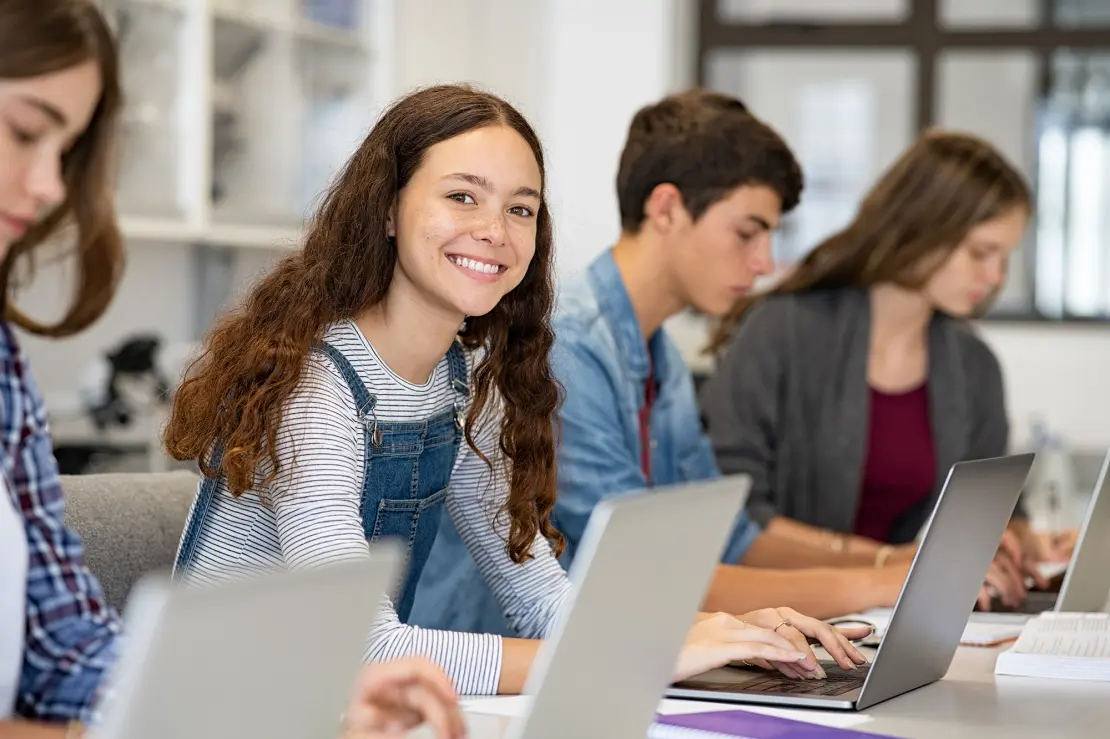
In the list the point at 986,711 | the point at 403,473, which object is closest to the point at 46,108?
the point at 403,473

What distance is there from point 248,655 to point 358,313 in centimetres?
88

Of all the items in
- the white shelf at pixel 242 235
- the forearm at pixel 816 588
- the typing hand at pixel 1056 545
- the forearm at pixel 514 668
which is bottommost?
the typing hand at pixel 1056 545

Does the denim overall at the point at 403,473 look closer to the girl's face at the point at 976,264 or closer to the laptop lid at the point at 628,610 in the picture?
the laptop lid at the point at 628,610

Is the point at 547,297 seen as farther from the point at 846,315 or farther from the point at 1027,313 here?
the point at 1027,313

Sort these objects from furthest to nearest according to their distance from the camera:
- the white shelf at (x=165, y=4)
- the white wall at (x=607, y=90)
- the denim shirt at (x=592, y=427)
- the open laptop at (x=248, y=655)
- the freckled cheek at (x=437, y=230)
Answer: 1. the white wall at (x=607, y=90)
2. the white shelf at (x=165, y=4)
3. the denim shirt at (x=592, y=427)
4. the freckled cheek at (x=437, y=230)
5. the open laptop at (x=248, y=655)

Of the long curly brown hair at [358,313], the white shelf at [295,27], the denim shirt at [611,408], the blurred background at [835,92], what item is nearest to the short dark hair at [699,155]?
the denim shirt at [611,408]

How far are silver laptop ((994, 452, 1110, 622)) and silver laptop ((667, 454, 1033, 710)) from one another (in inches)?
14.2

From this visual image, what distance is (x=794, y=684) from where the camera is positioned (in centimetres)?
142

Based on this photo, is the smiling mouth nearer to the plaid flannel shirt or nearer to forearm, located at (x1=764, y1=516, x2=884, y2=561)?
the plaid flannel shirt

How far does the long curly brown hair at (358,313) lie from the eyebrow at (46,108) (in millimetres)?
465

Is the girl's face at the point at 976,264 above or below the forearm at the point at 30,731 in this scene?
above

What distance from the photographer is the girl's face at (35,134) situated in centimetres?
100

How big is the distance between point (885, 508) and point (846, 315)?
0.36 m

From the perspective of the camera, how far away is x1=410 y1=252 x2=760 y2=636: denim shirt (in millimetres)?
1979
